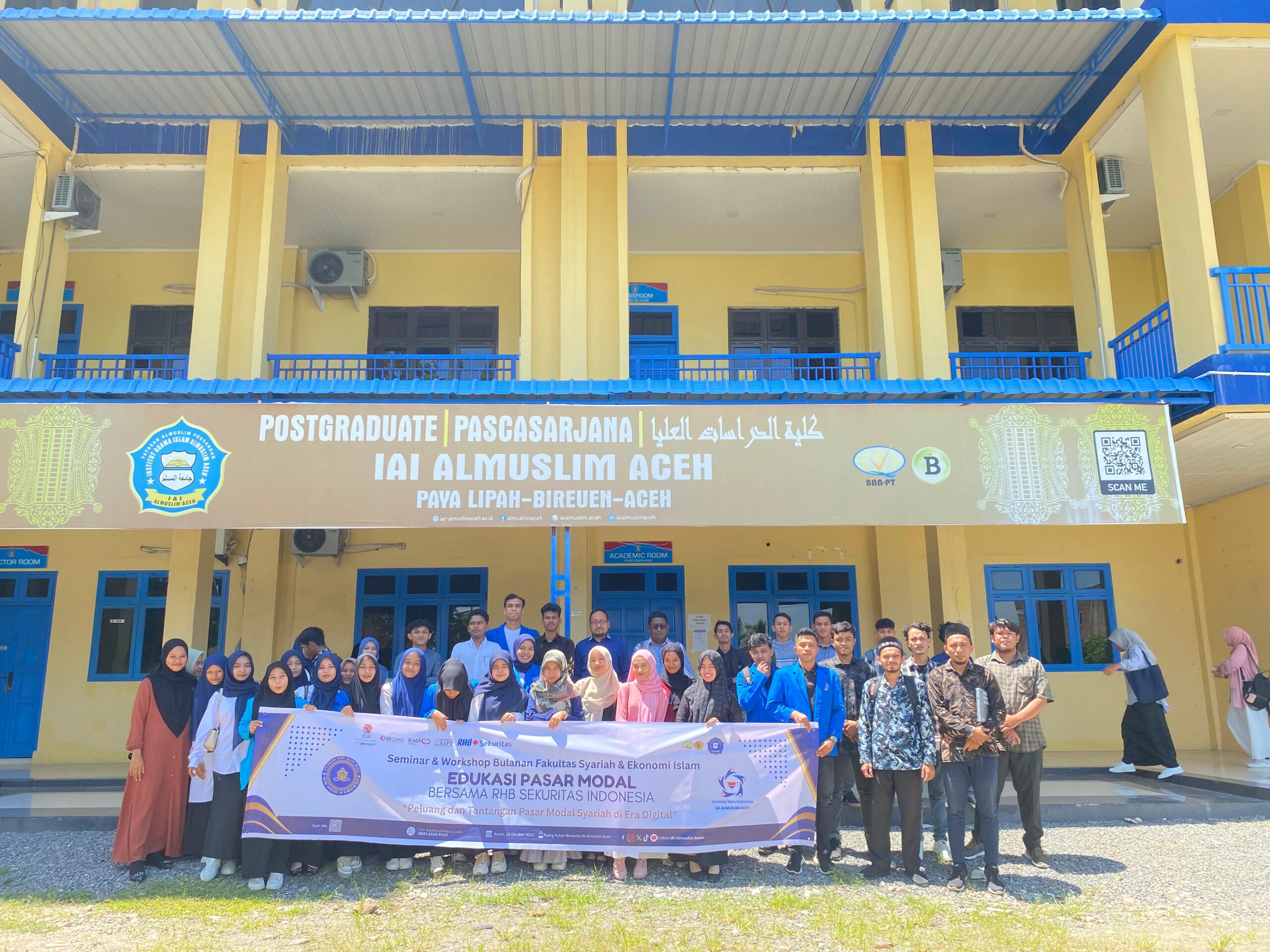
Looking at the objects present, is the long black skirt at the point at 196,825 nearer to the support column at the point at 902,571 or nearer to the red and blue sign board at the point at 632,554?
the red and blue sign board at the point at 632,554

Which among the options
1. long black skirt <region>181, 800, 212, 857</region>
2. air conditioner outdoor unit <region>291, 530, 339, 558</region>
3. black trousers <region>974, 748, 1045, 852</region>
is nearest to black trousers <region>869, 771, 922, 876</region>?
black trousers <region>974, 748, 1045, 852</region>

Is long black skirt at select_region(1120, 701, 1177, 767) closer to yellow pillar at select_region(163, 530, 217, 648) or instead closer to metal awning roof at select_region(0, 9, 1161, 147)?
metal awning roof at select_region(0, 9, 1161, 147)

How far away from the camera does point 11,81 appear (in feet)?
27.8

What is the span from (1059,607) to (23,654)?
11837 mm

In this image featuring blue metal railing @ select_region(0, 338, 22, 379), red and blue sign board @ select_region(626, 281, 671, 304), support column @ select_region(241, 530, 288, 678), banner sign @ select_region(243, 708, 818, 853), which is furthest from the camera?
red and blue sign board @ select_region(626, 281, 671, 304)

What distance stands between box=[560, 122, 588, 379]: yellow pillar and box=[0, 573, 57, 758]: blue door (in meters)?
6.66

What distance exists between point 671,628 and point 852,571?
2199mm

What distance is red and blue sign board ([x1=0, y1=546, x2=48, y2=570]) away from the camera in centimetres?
1034

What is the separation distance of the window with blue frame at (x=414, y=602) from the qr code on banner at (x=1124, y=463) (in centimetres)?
643

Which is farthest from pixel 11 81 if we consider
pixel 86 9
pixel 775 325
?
pixel 775 325

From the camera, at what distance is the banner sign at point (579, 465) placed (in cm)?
741

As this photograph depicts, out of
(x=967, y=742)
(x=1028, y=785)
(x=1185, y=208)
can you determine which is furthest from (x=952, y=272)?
(x=967, y=742)

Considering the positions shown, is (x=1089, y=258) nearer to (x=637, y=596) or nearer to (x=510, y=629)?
(x=637, y=596)

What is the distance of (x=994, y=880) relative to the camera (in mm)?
5102
